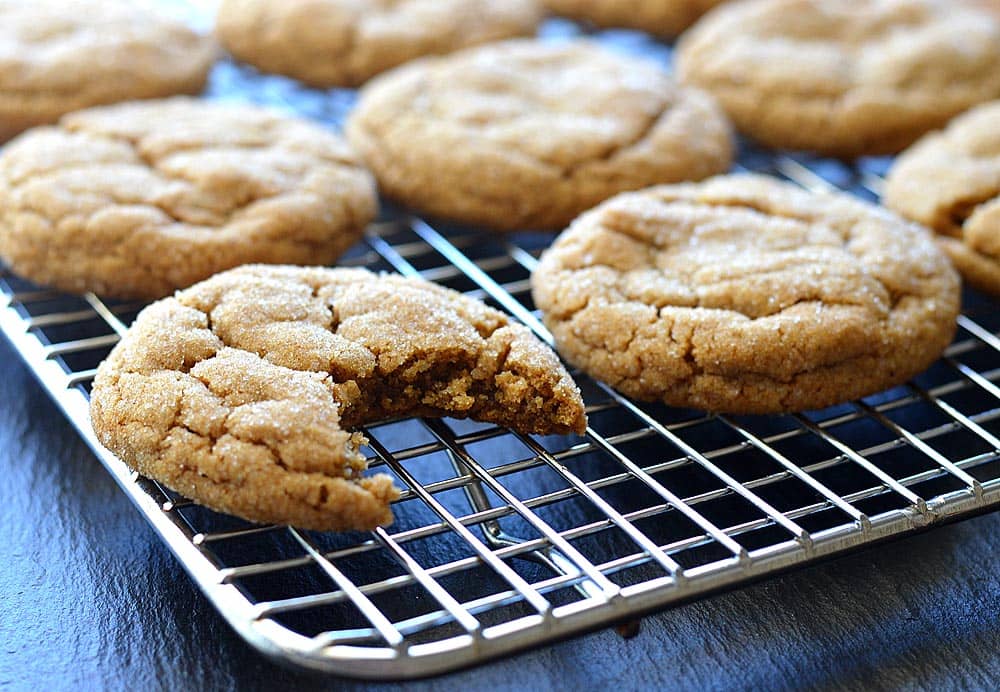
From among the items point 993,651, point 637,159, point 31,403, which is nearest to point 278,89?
point 637,159

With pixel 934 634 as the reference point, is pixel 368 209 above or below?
above

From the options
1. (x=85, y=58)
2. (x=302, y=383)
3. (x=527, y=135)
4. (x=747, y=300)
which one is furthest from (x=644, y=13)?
(x=302, y=383)

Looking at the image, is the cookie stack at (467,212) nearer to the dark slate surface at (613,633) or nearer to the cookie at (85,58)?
the cookie at (85,58)

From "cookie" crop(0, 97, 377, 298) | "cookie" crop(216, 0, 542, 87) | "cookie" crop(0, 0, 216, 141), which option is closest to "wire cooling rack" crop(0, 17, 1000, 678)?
"cookie" crop(0, 97, 377, 298)

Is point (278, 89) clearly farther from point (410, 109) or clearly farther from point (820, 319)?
point (820, 319)

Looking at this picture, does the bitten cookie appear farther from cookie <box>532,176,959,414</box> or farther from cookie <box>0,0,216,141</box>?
cookie <box>0,0,216,141</box>
